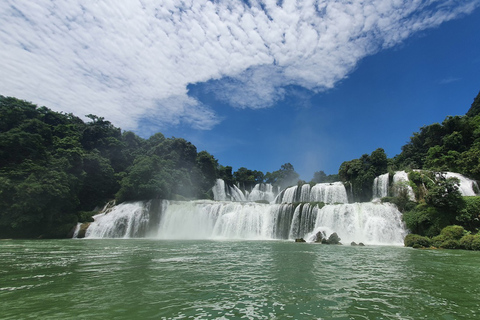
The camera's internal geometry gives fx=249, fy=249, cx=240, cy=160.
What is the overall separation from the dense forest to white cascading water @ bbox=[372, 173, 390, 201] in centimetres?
103

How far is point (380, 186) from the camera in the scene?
30.4m

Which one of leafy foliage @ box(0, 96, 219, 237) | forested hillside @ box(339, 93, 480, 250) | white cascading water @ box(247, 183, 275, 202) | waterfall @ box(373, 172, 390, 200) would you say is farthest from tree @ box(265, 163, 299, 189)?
waterfall @ box(373, 172, 390, 200)

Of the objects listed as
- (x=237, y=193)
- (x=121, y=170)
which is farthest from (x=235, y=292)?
(x=237, y=193)

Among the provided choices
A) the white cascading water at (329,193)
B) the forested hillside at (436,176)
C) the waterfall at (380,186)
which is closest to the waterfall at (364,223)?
the forested hillside at (436,176)

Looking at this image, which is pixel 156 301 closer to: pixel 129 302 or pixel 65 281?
pixel 129 302

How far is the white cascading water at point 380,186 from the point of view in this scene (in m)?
29.5

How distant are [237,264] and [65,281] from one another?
5.18 m

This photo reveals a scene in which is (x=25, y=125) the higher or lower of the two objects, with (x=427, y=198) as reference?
higher

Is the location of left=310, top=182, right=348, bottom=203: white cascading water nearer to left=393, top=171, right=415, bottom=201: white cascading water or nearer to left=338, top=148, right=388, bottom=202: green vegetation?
left=338, top=148, right=388, bottom=202: green vegetation

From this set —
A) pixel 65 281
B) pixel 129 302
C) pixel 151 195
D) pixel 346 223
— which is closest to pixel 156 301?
pixel 129 302

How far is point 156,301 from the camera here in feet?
15.0

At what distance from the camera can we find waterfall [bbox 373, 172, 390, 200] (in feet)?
96.7

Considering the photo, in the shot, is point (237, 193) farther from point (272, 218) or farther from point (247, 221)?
point (272, 218)

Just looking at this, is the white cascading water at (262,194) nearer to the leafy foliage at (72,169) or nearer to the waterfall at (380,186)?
the leafy foliage at (72,169)
